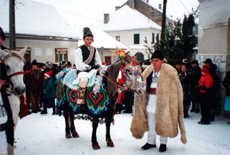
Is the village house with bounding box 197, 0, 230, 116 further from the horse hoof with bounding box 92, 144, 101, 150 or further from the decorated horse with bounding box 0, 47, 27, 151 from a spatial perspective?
the decorated horse with bounding box 0, 47, 27, 151

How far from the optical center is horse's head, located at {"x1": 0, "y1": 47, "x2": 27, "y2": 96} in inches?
120

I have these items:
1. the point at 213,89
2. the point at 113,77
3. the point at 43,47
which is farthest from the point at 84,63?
the point at 43,47

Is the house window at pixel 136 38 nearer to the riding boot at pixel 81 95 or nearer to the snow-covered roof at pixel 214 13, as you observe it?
the snow-covered roof at pixel 214 13

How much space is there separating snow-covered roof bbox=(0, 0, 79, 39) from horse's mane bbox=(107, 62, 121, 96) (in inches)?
450

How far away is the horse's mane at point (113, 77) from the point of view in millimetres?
4324

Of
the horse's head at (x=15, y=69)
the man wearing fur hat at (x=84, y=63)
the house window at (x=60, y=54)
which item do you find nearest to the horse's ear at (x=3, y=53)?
the horse's head at (x=15, y=69)

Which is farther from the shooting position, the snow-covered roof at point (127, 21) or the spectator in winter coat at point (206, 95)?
the snow-covered roof at point (127, 21)

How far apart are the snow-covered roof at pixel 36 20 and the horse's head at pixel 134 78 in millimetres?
11783

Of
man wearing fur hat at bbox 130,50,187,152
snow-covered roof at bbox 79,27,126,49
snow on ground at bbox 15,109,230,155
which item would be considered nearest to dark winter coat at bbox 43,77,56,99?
snow on ground at bbox 15,109,230,155

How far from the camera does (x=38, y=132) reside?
5824mm

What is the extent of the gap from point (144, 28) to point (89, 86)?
28.9 metres

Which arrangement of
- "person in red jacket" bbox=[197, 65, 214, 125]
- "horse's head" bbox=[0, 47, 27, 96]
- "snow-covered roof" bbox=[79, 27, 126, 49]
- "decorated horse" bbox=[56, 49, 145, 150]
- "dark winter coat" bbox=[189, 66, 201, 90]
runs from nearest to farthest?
"horse's head" bbox=[0, 47, 27, 96], "decorated horse" bbox=[56, 49, 145, 150], "person in red jacket" bbox=[197, 65, 214, 125], "dark winter coat" bbox=[189, 66, 201, 90], "snow-covered roof" bbox=[79, 27, 126, 49]

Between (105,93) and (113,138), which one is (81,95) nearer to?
(105,93)

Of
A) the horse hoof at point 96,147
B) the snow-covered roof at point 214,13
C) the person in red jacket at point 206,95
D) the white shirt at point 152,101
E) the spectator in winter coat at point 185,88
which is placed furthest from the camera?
the snow-covered roof at point 214,13
